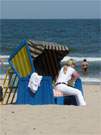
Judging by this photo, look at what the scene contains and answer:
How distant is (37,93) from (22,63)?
694mm

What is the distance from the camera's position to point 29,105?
9.31 meters

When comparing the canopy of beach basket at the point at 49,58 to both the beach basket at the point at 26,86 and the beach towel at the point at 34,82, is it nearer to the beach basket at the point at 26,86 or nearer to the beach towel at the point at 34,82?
the beach basket at the point at 26,86

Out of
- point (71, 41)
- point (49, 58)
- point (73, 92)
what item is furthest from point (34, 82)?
point (71, 41)

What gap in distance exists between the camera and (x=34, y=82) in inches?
376

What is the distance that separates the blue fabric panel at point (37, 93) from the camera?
9.63 metres

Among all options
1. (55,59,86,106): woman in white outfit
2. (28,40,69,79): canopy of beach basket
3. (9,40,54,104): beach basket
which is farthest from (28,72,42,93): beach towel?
(28,40,69,79): canopy of beach basket

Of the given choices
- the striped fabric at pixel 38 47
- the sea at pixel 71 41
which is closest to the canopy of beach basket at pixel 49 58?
the striped fabric at pixel 38 47

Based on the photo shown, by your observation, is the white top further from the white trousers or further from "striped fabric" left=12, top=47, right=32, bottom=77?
"striped fabric" left=12, top=47, right=32, bottom=77
